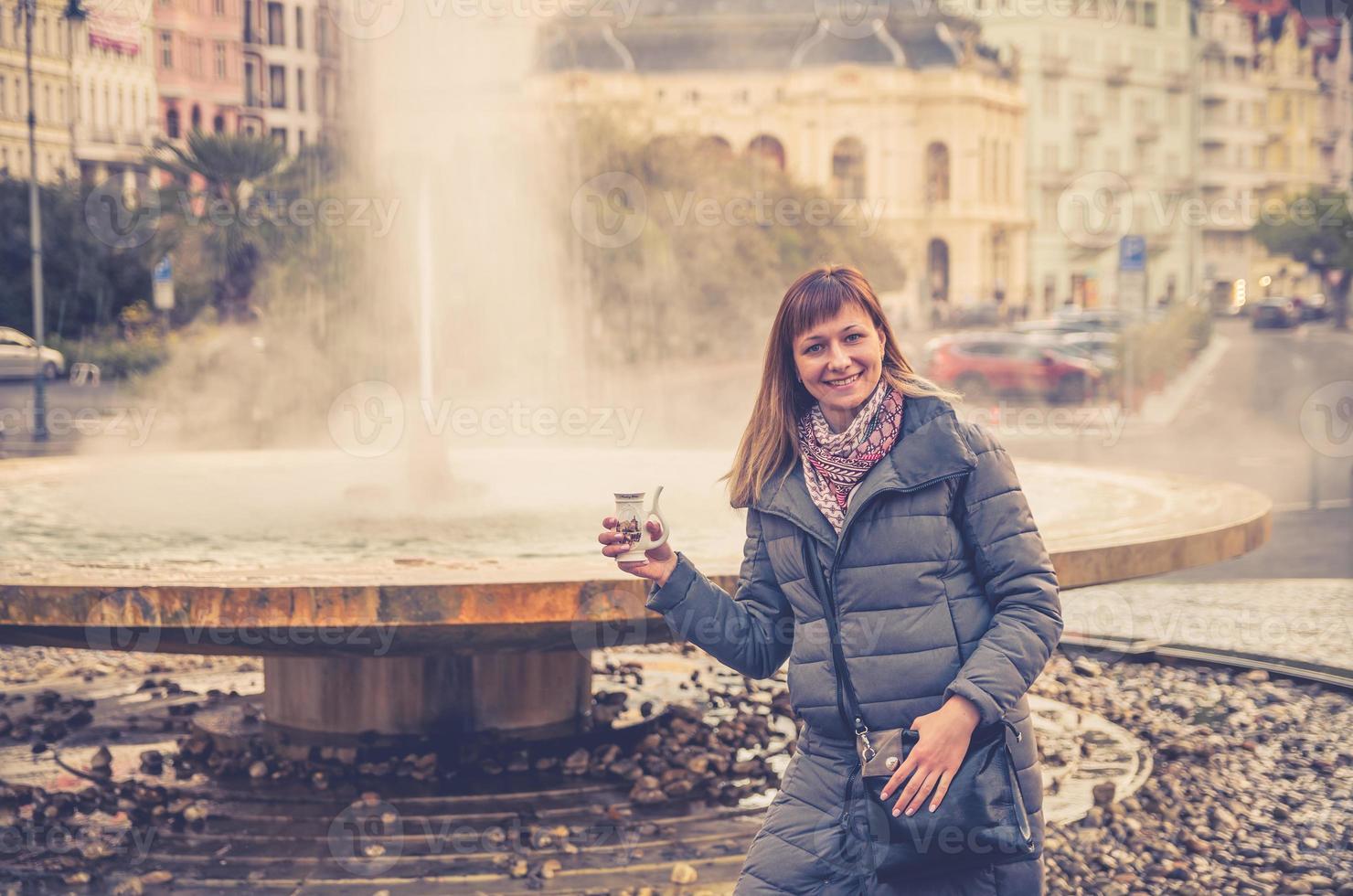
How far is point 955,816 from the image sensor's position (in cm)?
238

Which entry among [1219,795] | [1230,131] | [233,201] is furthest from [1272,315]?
[1219,795]

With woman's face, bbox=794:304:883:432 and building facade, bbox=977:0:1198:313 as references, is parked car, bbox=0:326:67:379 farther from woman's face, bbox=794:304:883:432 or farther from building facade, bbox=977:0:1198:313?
building facade, bbox=977:0:1198:313

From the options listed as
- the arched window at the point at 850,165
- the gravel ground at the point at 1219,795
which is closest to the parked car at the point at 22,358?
the gravel ground at the point at 1219,795

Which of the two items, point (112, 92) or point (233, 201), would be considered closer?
point (233, 201)

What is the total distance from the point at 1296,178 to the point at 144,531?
282ft

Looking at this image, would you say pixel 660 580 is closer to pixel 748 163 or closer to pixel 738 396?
pixel 738 396

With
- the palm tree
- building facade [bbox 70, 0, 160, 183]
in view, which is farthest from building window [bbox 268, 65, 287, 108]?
the palm tree

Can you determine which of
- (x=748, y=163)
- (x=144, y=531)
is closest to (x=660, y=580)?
(x=144, y=531)

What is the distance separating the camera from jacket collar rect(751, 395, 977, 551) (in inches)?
96.7

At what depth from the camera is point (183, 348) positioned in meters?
32.5

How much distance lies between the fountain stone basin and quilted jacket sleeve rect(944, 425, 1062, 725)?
135 centimetres

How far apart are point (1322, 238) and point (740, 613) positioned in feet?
206

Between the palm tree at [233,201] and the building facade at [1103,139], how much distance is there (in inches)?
1784

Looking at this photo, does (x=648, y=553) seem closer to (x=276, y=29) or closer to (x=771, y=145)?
(x=771, y=145)
